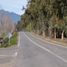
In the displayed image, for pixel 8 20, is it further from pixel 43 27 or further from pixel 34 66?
pixel 34 66

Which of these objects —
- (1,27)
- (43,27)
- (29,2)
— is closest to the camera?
(43,27)

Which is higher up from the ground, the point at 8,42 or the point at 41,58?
the point at 41,58

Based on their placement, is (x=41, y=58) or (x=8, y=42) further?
(x=8, y=42)

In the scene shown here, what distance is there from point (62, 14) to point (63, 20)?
1.74 meters

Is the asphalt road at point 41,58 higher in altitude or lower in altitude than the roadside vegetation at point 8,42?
higher

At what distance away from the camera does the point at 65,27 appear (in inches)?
2249

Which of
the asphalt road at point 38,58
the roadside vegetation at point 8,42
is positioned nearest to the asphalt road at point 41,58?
the asphalt road at point 38,58

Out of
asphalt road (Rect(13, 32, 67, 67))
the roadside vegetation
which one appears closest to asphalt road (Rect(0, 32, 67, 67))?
asphalt road (Rect(13, 32, 67, 67))

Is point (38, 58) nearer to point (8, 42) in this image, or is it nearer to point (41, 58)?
point (41, 58)

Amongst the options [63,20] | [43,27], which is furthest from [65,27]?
[43,27]

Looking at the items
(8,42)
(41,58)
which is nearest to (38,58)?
(41,58)

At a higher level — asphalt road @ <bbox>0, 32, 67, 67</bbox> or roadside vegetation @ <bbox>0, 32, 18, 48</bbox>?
asphalt road @ <bbox>0, 32, 67, 67</bbox>

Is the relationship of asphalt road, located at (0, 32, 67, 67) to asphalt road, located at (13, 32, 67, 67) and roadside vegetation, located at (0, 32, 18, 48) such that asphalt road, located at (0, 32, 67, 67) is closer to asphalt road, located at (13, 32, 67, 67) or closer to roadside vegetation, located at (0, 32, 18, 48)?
asphalt road, located at (13, 32, 67, 67)

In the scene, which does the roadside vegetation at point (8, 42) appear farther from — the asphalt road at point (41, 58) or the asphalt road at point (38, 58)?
the asphalt road at point (41, 58)
